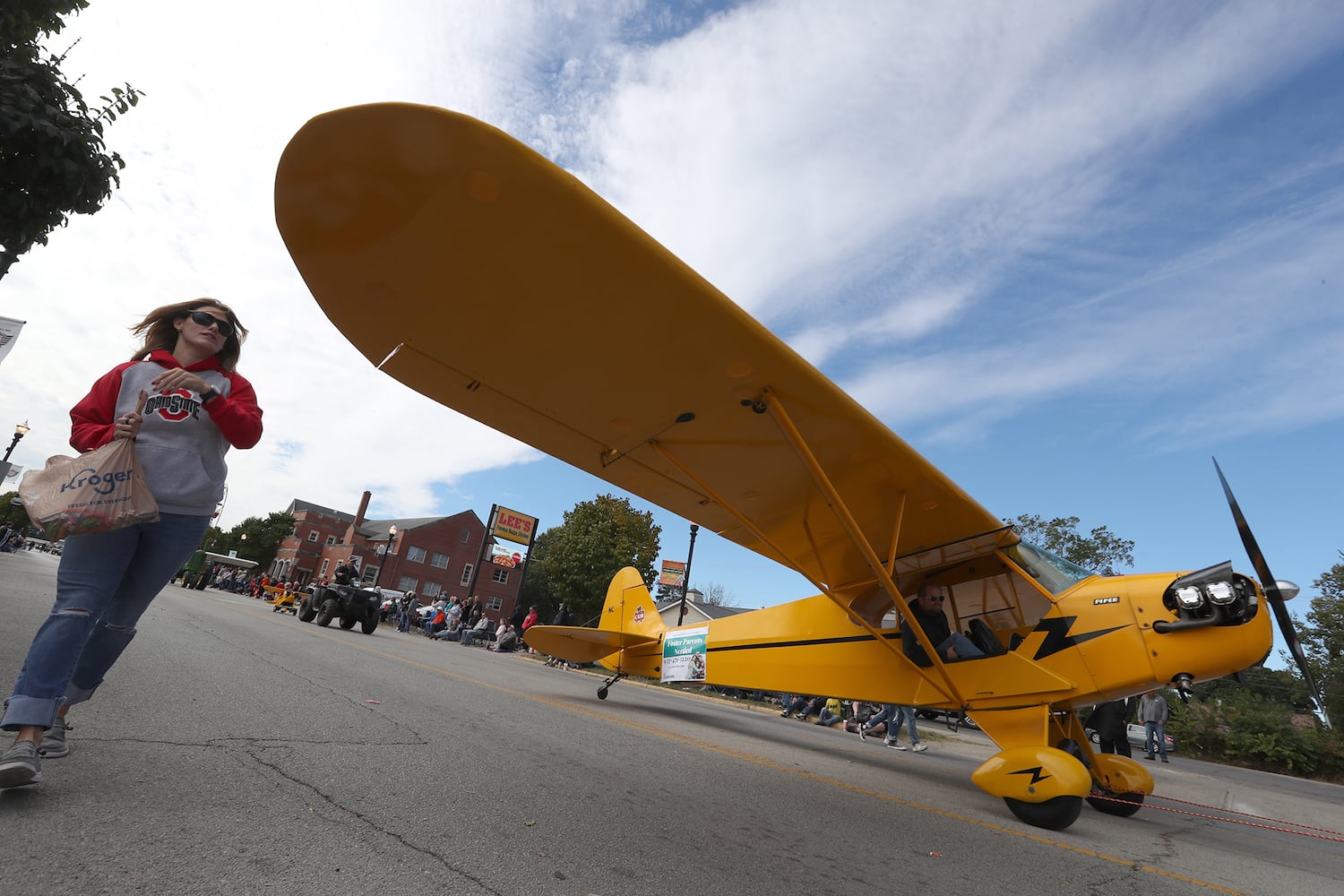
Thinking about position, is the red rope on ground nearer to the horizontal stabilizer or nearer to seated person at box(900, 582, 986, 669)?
seated person at box(900, 582, 986, 669)

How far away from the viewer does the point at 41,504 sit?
186 centimetres

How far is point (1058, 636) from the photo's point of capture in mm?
4598

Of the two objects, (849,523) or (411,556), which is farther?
(411,556)

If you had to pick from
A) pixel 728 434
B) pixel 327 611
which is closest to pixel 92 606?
pixel 728 434

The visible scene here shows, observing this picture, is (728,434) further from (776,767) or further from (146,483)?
(146,483)

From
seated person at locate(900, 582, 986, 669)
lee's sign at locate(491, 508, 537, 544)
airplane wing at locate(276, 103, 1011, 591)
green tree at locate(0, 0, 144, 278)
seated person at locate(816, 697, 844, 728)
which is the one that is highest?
lee's sign at locate(491, 508, 537, 544)

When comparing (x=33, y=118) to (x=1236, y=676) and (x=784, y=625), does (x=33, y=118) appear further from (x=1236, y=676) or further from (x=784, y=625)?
(x=1236, y=676)

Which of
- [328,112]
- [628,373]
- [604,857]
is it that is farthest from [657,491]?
[328,112]

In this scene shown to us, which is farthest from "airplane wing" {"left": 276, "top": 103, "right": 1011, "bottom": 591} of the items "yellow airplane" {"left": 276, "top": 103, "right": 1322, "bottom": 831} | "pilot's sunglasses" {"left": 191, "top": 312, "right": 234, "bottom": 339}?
"pilot's sunglasses" {"left": 191, "top": 312, "right": 234, "bottom": 339}

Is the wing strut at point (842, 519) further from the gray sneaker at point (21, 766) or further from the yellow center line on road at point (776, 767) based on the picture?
the gray sneaker at point (21, 766)

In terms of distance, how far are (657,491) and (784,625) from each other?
2459mm

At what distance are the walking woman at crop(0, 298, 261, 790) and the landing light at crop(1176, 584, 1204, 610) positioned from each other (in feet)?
17.5

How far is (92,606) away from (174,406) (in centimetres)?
68

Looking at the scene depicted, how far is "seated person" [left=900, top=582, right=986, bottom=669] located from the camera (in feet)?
15.8
